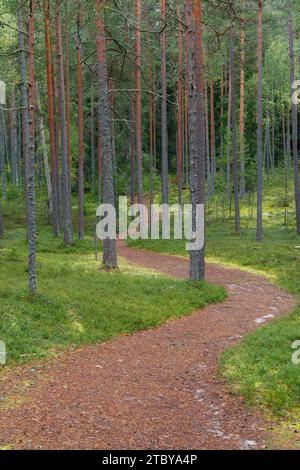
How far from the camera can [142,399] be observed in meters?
7.03

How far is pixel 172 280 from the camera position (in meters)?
14.6

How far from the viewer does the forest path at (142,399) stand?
18.7 ft

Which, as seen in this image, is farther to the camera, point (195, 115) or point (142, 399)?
point (195, 115)

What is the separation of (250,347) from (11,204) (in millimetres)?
33540

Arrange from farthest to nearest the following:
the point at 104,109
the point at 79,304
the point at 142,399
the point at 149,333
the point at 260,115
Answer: the point at 260,115, the point at 104,109, the point at 79,304, the point at 149,333, the point at 142,399

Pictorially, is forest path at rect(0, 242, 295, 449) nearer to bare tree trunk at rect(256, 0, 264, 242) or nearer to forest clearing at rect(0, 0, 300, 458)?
forest clearing at rect(0, 0, 300, 458)

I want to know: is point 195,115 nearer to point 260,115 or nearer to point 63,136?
point 63,136

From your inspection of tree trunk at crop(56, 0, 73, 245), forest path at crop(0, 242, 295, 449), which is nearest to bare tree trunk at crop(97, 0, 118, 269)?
tree trunk at crop(56, 0, 73, 245)

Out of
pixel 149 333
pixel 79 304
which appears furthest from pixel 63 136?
pixel 149 333

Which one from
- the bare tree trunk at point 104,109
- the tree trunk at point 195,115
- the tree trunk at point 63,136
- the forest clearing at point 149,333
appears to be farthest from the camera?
the tree trunk at point 63,136

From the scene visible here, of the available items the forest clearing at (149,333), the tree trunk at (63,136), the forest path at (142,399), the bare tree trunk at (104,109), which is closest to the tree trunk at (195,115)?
the forest clearing at (149,333)

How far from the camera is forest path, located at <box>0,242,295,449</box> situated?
5.70m

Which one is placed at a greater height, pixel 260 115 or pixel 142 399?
pixel 260 115

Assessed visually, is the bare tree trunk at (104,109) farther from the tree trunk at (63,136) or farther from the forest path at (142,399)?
the forest path at (142,399)
